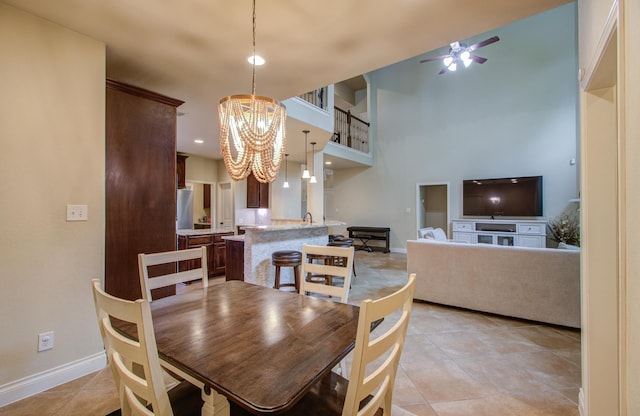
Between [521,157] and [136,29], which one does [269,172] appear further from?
[521,157]

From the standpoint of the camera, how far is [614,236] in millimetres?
1430

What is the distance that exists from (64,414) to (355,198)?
24.7 feet

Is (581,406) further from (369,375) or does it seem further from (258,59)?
(258,59)

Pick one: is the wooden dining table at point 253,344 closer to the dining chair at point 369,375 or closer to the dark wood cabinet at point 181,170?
the dining chair at point 369,375

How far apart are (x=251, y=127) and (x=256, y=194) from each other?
478 cm

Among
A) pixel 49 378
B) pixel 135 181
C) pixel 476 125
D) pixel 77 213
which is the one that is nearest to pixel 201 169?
pixel 135 181

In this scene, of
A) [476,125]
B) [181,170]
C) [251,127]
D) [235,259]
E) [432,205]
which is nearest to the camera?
[251,127]

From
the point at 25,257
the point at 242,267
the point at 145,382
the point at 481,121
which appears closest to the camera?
the point at 145,382

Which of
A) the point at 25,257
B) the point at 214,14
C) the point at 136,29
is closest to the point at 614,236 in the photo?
the point at 214,14

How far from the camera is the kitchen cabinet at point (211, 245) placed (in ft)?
14.7

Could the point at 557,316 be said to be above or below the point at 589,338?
below

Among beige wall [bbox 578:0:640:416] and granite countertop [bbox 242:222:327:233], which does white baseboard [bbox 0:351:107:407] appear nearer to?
granite countertop [bbox 242:222:327:233]

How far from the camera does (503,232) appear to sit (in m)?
6.06

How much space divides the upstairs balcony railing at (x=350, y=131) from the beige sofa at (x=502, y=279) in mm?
4060
